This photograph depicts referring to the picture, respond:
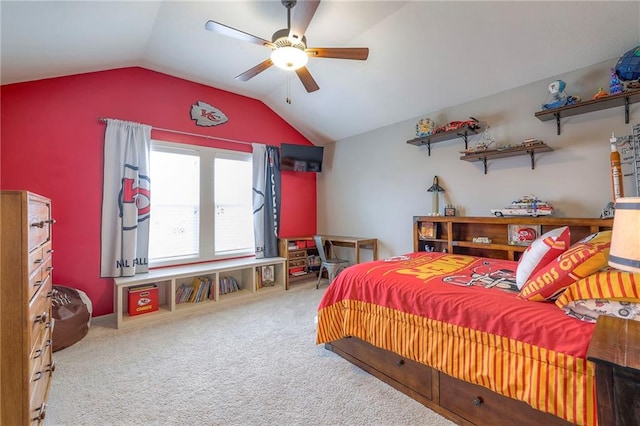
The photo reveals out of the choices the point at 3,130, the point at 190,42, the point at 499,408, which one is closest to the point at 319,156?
the point at 190,42

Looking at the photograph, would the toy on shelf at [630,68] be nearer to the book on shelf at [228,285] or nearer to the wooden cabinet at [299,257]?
the wooden cabinet at [299,257]

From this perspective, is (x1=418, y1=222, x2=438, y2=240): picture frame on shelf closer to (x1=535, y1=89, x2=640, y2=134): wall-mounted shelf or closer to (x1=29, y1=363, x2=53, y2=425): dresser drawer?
(x1=535, y1=89, x2=640, y2=134): wall-mounted shelf

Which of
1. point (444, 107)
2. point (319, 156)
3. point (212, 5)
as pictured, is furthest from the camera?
point (319, 156)

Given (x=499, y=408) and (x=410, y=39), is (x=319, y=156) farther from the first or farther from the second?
A: (x=499, y=408)

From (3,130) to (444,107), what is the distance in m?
4.64

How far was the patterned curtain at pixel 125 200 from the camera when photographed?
304cm

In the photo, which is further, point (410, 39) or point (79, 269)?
point (79, 269)

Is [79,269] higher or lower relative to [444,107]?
lower

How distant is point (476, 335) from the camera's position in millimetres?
1396

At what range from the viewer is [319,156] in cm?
482

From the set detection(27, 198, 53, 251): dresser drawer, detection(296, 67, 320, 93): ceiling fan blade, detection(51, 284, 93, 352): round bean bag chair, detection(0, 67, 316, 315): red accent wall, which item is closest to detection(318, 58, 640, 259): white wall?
detection(296, 67, 320, 93): ceiling fan blade

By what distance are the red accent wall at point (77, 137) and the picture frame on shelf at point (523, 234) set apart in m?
3.98

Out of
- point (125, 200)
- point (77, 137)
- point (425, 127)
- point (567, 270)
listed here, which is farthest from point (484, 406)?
point (77, 137)

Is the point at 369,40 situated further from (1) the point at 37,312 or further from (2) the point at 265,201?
(1) the point at 37,312
